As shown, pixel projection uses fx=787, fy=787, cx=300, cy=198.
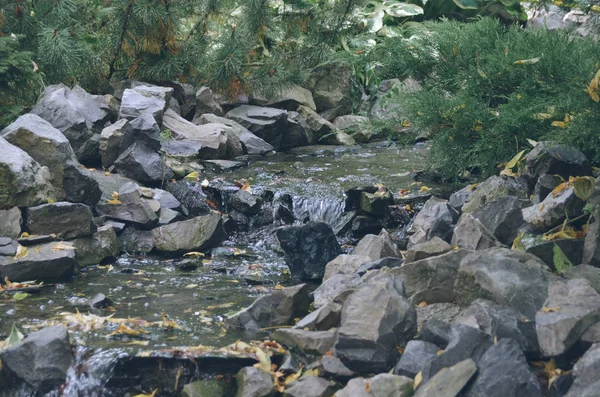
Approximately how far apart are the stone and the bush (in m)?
2.42

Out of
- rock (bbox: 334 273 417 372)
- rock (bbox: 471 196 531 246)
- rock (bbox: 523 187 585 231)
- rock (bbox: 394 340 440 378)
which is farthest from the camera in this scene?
rock (bbox: 471 196 531 246)

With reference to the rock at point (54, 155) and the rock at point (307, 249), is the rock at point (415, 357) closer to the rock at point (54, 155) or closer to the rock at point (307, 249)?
the rock at point (307, 249)

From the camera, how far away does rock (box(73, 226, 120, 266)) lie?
20.1 feet

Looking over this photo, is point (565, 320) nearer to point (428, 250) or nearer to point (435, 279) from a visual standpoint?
point (435, 279)

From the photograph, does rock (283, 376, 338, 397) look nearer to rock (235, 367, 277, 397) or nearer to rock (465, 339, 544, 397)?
rock (235, 367, 277, 397)

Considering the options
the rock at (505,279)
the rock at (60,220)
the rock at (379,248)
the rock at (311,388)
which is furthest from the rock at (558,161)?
the rock at (60,220)

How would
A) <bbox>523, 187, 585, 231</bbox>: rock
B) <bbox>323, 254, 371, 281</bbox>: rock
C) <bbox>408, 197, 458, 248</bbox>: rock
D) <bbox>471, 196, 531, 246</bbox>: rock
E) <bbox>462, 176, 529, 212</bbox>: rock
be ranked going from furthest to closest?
<bbox>462, 176, 529, 212</bbox>: rock < <bbox>408, 197, 458, 248</bbox>: rock < <bbox>323, 254, 371, 281</bbox>: rock < <bbox>471, 196, 531, 246</bbox>: rock < <bbox>523, 187, 585, 231</bbox>: rock

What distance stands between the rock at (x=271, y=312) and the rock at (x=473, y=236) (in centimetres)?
113

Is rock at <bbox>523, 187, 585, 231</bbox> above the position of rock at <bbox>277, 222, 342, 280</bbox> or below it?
above

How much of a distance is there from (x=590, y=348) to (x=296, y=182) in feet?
16.6

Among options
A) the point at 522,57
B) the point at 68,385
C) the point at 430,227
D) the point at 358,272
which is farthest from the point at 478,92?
the point at 68,385

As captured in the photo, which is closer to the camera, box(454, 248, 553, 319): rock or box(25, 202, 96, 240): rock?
box(454, 248, 553, 319): rock

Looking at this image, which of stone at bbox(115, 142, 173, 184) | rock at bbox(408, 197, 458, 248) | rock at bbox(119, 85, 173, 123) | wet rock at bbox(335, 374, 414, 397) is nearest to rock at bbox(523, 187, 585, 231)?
rock at bbox(408, 197, 458, 248)

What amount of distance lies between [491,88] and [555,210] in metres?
2.35
